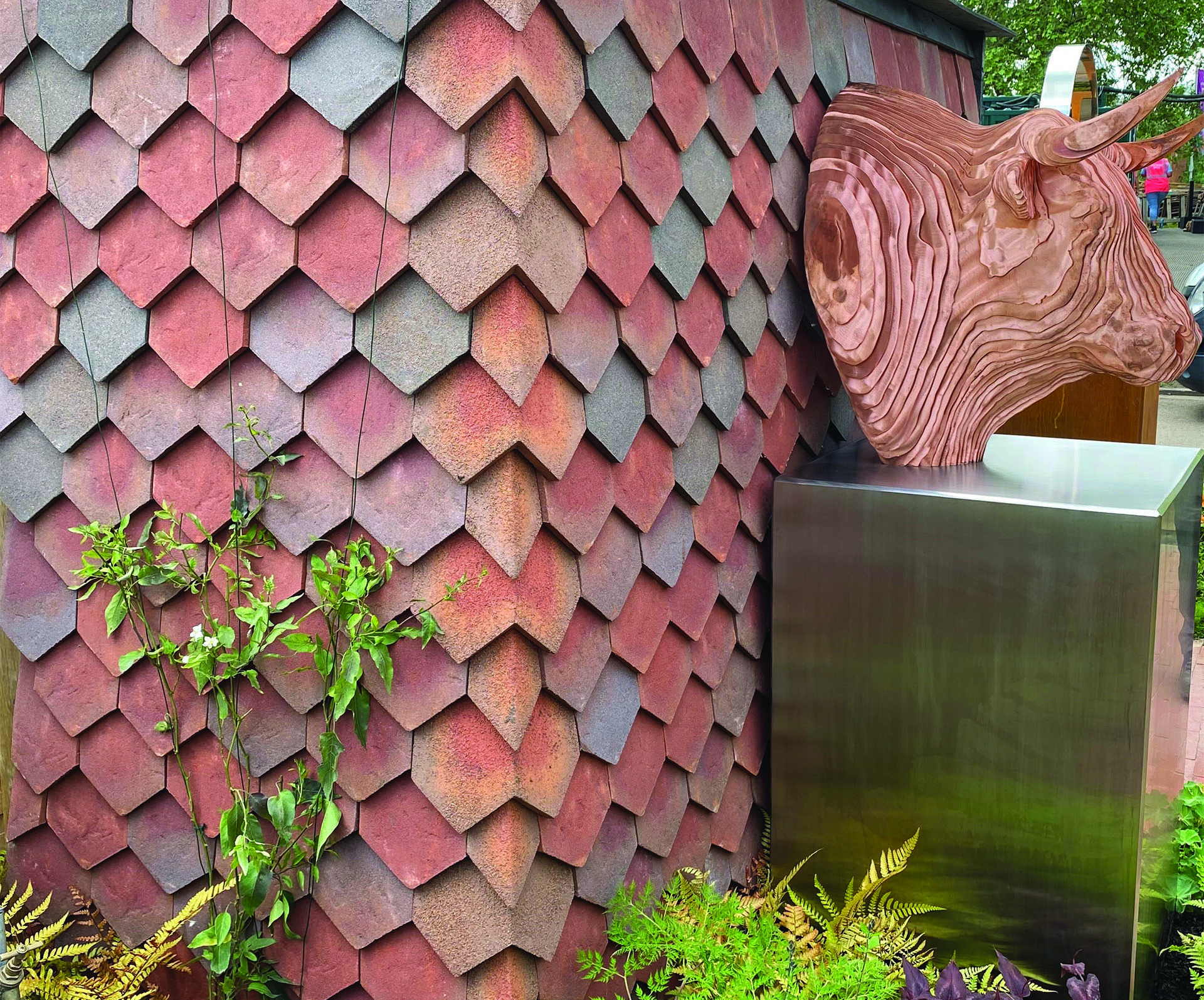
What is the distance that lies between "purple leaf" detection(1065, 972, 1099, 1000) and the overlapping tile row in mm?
697

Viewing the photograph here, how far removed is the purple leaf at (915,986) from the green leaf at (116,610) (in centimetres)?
150

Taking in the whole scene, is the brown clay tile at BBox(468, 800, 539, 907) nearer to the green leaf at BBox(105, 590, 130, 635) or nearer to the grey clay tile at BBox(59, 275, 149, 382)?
the green leaf at BBox(105, 590, 130, 635)

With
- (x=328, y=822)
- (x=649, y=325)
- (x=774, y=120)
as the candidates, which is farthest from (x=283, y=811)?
(x=774, y=120)

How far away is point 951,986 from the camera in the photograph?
6.02 feet

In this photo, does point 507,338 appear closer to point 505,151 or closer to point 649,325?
point 505,151

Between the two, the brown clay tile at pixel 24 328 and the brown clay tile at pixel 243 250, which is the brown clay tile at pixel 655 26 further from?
the brown clay tile at pixel 24 328

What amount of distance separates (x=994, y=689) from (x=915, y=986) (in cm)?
54

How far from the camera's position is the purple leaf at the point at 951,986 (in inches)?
71.6

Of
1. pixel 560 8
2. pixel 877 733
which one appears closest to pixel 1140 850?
pixel 877 733

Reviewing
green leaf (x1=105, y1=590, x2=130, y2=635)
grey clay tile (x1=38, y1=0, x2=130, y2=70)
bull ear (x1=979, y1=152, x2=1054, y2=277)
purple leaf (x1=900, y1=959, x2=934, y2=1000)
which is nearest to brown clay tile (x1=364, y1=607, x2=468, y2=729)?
green leaf (x1=105, y1=590, x2=130, y2=635)

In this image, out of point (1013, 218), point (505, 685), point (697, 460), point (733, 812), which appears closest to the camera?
point (505, 685)

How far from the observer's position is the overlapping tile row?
1.57 m

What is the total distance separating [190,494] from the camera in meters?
1.80

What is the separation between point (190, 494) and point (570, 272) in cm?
75
